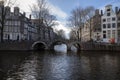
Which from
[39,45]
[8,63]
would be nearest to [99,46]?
[39,45]

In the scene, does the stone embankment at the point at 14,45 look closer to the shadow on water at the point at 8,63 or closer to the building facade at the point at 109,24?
the shadow on water at the point at 8,63

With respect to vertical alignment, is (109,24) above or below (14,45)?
above

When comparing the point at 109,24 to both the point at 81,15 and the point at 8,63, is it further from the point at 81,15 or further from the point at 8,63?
the point at 8,63

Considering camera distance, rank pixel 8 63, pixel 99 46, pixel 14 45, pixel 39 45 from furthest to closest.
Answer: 1. pixel 39 45
2. pixel 99 46
3. pixel 14 45
4. pixel 8 63

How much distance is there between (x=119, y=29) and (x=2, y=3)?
109 feet

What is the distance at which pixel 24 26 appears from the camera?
3292 inches

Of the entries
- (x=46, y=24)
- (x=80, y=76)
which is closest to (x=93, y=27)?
(x=46, y=24)

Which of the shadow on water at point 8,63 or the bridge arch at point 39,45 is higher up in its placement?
the bridge arch at point 39,45

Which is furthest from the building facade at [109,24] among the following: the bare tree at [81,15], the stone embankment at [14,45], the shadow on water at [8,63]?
the shadow on water at [8,63]

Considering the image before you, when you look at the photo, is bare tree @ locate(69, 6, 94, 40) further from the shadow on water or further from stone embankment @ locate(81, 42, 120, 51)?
the shadow on water

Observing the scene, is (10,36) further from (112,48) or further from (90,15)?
(112,48)

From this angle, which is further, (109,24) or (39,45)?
(109,24)

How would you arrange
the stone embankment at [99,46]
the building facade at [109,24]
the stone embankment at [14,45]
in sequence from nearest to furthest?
1. the stone embankment at [14,45]
2. the stone embankment at [99,46]
3. the building facade at [109,24]

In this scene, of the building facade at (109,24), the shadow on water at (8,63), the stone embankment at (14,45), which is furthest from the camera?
the building facade at (109,24)
